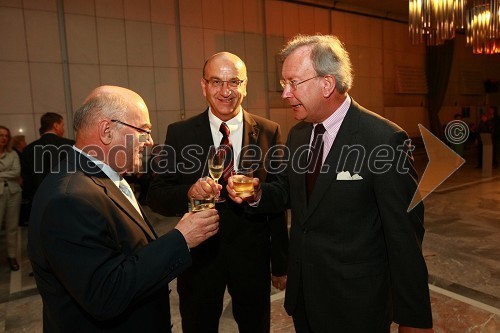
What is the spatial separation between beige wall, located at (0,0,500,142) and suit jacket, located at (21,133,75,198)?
2.69m

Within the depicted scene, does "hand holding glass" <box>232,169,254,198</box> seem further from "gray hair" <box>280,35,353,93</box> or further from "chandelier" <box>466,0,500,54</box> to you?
"chandelier" <box>466,0,500,54</box>

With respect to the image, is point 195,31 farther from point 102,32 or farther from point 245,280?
point 245,280

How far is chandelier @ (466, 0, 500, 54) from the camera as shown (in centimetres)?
607

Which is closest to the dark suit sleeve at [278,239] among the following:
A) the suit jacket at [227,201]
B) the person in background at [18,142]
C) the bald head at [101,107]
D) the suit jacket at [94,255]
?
the suit jacket at [227,201]

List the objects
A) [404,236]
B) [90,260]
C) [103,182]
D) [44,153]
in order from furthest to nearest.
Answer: [44,153] → [404,236] → [103,182] → [90,260]

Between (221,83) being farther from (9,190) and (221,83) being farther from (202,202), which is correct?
(9,190)

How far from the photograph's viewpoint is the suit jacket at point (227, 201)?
211 centimetres

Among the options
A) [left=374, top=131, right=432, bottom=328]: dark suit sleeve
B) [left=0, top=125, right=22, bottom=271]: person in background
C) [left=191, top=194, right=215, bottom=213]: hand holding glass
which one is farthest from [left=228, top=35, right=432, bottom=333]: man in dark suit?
[left=0, top=125, right=22, bottom=271]: person in background

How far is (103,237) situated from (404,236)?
1.09 m

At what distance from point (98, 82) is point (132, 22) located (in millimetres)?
1444

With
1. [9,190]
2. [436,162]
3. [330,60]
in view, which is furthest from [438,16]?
[436,162]

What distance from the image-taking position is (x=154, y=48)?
789 centimetres

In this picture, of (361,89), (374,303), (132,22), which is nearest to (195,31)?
(132,22)

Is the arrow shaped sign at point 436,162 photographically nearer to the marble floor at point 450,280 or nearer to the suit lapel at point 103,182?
the marble floor at point 450,280
